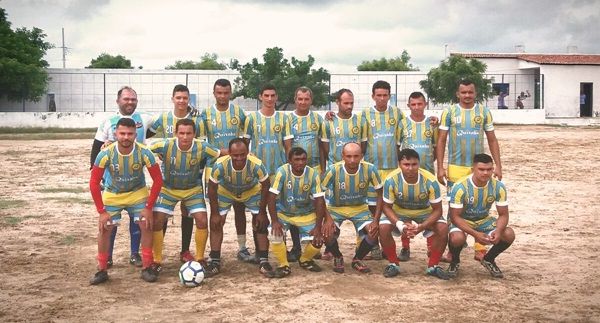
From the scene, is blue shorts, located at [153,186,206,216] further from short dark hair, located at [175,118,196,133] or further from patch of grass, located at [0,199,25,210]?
patch of grass, located at [0,199,25,210]

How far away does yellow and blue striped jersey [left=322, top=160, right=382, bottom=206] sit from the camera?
725 centimetres

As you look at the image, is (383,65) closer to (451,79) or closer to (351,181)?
(451,79)

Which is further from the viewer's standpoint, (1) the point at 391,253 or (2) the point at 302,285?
(1) the point at 391,253

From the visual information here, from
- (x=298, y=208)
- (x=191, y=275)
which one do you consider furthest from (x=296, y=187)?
(x=191, y=275)

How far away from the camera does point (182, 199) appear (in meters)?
7.30

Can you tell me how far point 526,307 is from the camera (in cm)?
574

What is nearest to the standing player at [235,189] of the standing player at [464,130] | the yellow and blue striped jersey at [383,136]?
the yellow and blue striped jersey at [383,136]

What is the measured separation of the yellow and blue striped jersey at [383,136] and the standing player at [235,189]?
146 centimetres

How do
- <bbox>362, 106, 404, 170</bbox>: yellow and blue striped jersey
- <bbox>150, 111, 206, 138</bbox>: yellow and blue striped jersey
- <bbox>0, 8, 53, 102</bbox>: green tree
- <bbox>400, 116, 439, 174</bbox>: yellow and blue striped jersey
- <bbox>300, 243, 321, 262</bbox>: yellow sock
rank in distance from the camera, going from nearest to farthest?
<bbox>300, 243, 321, 262</bbox>: yellow sock
<bbox>150, 111, 206, 138</bbox>: yellow and blue striped jersey
<bbox>400, 116, 439, 174</bbox>: yellow and blue striped jersey
<bbox>362, 106, 404, 170</bbox>: yellow and blue striped jersey
<bbox>0, 8, 53, 102</bbox>: green tree

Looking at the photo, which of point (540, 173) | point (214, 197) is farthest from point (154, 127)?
point (540, 173)

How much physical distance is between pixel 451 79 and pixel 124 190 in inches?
1152

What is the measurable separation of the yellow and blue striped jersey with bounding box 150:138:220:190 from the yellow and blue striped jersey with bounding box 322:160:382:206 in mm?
1292

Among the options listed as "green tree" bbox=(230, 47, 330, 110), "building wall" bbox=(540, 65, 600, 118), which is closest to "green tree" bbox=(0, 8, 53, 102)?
"green tree" bbox=(230, 47, 330, 110)

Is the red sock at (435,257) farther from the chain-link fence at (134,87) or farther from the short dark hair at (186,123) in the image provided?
the chain-link fence at (134,87)
